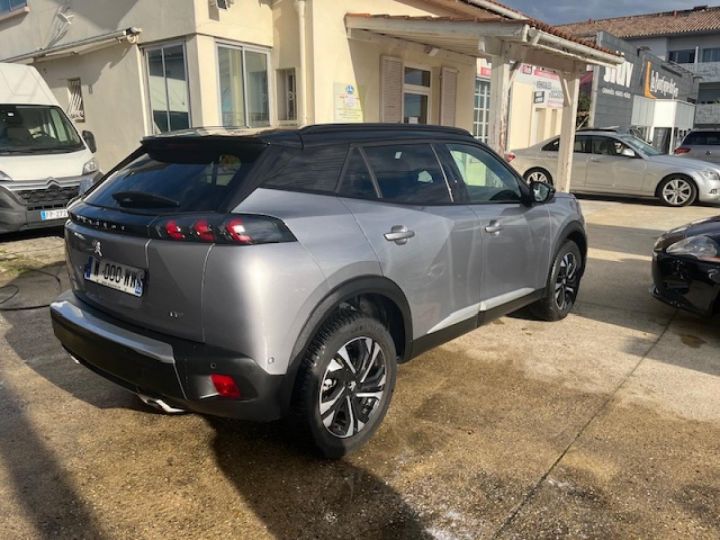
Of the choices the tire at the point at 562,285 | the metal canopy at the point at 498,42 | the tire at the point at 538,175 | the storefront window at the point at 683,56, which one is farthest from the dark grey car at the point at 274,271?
the storefront window at the point at 683,56

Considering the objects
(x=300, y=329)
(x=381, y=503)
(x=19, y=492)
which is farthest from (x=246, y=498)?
(x=19, y=492)

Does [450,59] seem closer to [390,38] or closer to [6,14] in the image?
[390,38]

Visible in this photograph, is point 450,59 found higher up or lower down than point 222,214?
higher up

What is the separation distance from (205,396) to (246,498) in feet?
1.74

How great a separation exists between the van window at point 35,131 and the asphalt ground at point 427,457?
4.86m

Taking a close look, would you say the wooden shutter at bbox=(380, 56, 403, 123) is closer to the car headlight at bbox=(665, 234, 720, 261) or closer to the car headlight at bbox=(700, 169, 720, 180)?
the car headlight at bbox=(700, 169, 720, 180)

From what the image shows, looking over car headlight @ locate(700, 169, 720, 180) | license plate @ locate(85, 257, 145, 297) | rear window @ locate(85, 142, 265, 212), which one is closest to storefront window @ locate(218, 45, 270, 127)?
rear window @ locate(85, 142, 265, 212)

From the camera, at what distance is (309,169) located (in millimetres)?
2824

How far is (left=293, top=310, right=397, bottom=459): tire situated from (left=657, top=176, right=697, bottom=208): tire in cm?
1146

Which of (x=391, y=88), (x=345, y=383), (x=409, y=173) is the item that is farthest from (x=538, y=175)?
(x=345, y=383)

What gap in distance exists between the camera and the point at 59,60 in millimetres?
11375

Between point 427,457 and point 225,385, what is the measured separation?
1127 millimetres

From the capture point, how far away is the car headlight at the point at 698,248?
4.37 m

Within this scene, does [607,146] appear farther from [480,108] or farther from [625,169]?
[480,108]
